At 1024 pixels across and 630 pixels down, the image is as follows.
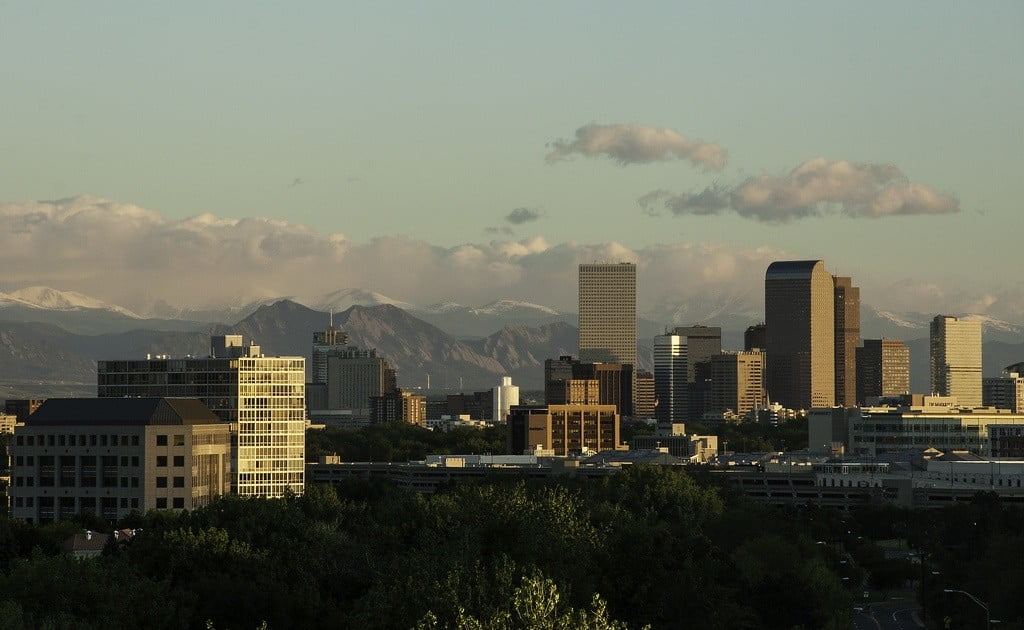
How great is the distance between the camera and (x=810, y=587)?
504 feet

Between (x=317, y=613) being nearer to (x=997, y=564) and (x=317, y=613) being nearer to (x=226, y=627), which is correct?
(x=226, y=627)

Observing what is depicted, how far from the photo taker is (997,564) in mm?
163125

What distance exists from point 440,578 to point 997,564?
69.5 meters

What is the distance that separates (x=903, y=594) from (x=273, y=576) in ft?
245

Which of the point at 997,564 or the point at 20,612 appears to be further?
the point at 997,564

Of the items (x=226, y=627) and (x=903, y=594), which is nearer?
(x=226, y=627)

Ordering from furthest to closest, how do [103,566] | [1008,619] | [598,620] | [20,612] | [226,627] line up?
1. [1008,619]
2. [103,566]
3. [226,627]
4. [20,612]
5. [598,620]

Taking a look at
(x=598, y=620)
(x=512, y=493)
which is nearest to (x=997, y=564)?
(x=512, y=493)

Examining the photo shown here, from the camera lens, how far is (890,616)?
548ft

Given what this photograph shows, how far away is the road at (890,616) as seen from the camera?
517ft

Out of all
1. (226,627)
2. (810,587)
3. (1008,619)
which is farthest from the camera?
(810,587)

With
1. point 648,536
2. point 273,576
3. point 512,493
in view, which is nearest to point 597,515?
point 512,493

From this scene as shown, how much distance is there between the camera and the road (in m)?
158

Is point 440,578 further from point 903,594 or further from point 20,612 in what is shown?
point 903,594
